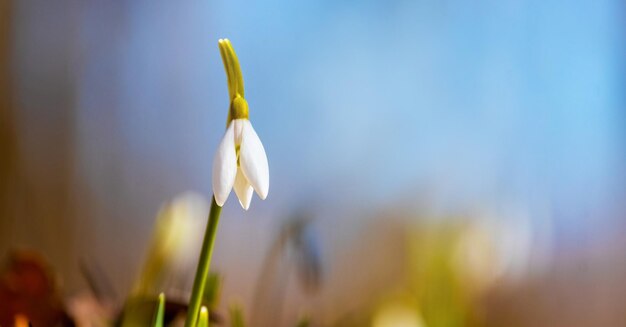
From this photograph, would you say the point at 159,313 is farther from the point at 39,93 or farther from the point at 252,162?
the point at 39,93

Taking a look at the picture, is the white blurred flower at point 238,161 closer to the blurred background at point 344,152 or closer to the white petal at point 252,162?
the white petal at point 252,162

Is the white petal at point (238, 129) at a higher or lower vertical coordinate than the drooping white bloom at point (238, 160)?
higher

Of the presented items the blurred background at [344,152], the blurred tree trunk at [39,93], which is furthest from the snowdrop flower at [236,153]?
the blurred tree trunk at [39,93]

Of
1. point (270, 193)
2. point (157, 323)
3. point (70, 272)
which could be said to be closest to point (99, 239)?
point (70, 272)

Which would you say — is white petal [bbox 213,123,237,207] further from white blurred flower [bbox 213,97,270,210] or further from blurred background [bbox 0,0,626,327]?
blurred background [bbox 0,0,626,327]

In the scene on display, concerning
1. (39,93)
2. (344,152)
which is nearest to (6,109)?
(39,93)

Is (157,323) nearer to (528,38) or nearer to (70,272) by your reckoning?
(70,272)

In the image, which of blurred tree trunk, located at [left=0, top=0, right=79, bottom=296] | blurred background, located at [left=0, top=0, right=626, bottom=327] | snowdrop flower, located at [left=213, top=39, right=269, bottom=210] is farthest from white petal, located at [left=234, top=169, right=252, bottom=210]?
blurred tree trunk, located at [left=0, top=0, right=79, bottom=296]
